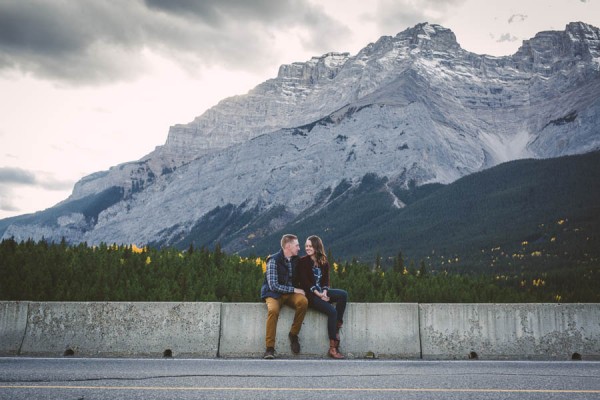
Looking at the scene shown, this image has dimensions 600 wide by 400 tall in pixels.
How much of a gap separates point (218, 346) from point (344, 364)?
2.50 meters

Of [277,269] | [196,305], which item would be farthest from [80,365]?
[277,269]

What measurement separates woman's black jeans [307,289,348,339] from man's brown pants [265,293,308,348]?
26 cm

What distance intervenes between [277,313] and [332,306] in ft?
3.18

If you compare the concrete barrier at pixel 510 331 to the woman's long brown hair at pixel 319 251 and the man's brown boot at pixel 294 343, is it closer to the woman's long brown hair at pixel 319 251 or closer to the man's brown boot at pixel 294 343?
the woman's long brown hair at pixel 319 251

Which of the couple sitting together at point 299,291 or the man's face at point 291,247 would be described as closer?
the couple sitting together at point 299,291

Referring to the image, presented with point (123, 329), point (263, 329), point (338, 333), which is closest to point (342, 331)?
point (338, 333)

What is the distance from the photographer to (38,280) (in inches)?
527

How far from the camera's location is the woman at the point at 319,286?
35.2 ft

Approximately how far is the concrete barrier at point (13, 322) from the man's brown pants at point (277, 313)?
177 inches

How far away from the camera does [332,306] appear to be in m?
10.7

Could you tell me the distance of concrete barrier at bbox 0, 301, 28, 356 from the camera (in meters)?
11.1

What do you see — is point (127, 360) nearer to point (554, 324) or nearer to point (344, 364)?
point (344, 364)

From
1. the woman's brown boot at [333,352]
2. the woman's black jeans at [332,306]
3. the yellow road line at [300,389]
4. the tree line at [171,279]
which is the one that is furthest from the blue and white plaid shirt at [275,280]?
the yellow road line at [300,389]

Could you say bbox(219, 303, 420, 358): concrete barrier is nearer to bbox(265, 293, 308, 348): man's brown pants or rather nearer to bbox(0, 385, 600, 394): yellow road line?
bbox(265, 293, 308, 348): man's brown pants
